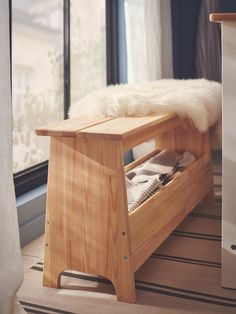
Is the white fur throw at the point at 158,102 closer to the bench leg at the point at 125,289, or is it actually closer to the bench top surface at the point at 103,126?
the bench top surface at the point at 103,126

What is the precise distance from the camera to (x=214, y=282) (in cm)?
154

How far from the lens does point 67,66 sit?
2.47 m

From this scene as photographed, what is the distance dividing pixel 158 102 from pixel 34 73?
69cm

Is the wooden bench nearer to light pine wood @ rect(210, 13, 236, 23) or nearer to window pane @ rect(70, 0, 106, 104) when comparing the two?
light pine wood @ rect(210, 13, 236, 23)

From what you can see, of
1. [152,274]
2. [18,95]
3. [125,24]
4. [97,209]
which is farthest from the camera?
[125,24]

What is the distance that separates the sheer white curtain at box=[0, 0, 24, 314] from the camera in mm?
1249

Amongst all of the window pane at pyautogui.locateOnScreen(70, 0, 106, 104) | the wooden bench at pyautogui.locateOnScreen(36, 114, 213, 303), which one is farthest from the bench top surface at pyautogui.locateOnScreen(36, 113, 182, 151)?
the window pane at pyautogui.locateOnScreen(70, 0, 106, 104)

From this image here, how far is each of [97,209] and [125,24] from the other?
5.76ft

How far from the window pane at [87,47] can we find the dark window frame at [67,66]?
4cm

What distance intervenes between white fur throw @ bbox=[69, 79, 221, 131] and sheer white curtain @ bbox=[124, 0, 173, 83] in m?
0.53

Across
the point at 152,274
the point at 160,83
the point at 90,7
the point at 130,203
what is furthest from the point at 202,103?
the point at 90,7

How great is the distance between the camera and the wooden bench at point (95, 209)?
1.43 meters

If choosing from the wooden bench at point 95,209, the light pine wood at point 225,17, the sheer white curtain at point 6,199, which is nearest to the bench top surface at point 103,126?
the wooden bench at point 95,209

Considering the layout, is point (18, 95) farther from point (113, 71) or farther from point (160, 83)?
point (113, 71)
